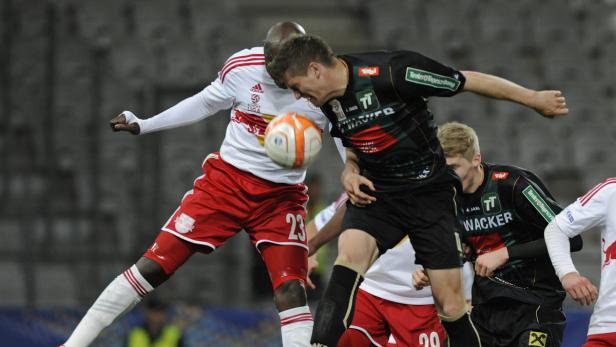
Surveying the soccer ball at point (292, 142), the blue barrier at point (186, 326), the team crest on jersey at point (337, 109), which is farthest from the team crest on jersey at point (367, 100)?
the blue barrier at point (186, 326)

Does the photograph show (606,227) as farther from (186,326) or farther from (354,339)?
(186,326)

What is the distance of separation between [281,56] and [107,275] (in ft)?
18.2

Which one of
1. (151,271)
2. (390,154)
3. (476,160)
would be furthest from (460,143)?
(151,271)

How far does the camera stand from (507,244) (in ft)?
19.8

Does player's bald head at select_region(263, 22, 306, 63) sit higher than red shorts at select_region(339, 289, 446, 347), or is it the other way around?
player's bald head at select_region(263, 22, 306, 63)

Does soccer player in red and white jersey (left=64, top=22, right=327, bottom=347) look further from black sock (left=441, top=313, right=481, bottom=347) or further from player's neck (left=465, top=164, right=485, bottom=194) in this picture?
player's neck (left=465, top=164, right=485, bottom=194)

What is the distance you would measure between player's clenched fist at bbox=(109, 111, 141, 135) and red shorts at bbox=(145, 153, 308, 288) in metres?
0.55

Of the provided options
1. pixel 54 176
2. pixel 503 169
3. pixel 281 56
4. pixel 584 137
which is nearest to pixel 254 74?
pixel 281 56

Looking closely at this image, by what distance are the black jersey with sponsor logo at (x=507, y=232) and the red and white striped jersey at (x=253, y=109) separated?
1.03 metres

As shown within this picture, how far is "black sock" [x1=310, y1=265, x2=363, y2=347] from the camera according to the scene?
16.9 feet

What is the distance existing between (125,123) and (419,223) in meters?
1.94

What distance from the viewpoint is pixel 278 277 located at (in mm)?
5945

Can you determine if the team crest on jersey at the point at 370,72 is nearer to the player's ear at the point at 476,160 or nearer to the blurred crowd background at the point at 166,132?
the player's ear at the point at 476,160

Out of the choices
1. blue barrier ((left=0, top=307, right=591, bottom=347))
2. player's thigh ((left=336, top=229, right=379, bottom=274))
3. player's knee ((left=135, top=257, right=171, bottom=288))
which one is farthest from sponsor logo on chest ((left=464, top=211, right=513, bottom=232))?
blue barrier ((left=0, top=307, right=591, bottom=347))
